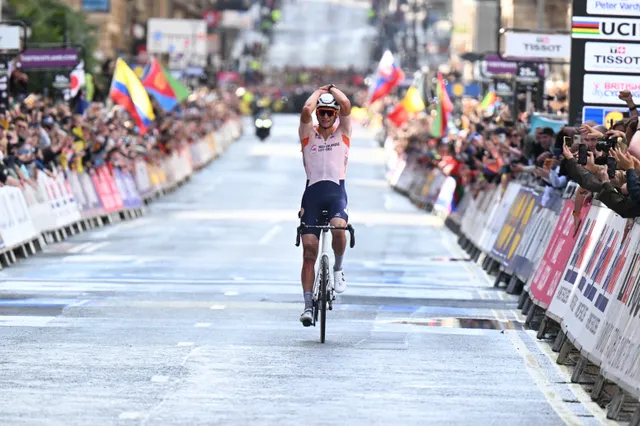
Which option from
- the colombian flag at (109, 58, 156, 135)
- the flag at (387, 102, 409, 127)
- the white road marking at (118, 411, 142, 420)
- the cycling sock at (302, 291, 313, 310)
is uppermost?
the white road marking at (118, 411, 142, 420)

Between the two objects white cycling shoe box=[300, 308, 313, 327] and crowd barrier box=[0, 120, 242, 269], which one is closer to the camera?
white cycling shoe box=[300, 308, 313, 327]

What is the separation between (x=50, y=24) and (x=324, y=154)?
35973 millimetres

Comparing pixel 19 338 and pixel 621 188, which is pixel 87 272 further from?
pixel 621 188

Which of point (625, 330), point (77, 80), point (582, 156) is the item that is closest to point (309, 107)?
point (582, 156)

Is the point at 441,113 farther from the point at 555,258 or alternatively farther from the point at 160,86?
the point at 555,258

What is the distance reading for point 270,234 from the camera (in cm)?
3306

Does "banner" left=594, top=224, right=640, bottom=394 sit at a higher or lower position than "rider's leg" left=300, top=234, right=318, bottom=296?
higher

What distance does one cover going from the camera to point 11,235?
85.0 ft

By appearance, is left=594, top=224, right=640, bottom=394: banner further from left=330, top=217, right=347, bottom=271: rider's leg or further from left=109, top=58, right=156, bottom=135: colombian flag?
left=109, top=58, right=156, bottom=135: colombian flag

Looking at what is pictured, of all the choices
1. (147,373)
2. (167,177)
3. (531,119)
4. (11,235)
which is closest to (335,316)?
(147,373)

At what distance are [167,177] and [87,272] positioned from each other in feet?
95.1

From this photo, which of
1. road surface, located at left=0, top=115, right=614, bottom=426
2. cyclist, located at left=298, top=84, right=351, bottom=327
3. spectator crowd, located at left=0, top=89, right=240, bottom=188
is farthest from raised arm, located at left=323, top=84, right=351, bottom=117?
spectator crowd, located at left=0, top=89, right=240, bottom=188

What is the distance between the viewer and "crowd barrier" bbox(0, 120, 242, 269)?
2628 cm

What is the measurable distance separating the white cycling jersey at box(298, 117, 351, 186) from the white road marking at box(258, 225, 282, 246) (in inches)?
552
